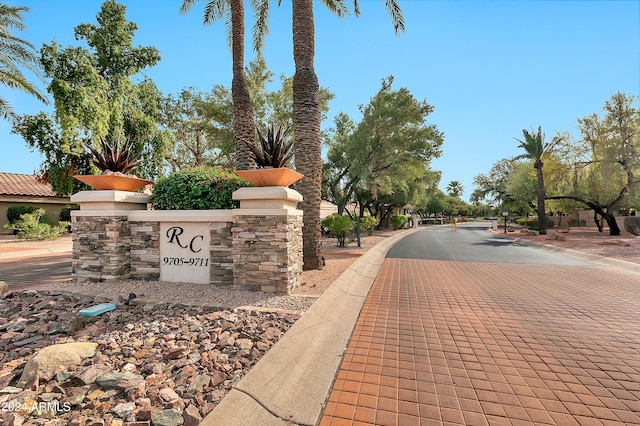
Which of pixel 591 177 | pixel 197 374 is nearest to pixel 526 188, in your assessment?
pixel 591 177

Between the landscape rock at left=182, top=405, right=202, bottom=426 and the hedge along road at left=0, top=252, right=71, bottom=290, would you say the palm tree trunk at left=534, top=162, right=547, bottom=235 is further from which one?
the hedge along road at left=0, top=252, right=71, bottom=290

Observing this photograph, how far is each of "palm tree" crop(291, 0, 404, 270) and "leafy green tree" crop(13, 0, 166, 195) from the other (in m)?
12.5

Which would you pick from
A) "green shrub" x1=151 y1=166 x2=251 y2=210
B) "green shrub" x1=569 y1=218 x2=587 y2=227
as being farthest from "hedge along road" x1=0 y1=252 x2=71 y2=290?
"green shrub" x1=569 y1=218 x2=587 y2=227

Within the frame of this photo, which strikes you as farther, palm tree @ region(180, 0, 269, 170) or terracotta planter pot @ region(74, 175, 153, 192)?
palm tree @ region(180, 0, 269, 170)

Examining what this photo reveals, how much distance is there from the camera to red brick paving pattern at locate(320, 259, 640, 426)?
2.63 metres

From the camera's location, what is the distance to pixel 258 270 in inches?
229

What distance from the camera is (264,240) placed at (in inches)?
226

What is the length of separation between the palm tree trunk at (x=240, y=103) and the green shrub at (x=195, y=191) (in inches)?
111

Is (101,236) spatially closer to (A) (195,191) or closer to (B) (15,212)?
(A) (195,191)

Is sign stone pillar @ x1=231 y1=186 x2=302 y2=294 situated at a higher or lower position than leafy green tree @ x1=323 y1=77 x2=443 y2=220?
lower

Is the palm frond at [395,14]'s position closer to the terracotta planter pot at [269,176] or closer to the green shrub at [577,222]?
the terracotta planter pot at [269,176]

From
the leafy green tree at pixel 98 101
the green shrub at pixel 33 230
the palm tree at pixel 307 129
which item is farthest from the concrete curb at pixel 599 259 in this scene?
the green shrub at pixel 33 230

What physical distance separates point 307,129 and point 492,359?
673 centimetres

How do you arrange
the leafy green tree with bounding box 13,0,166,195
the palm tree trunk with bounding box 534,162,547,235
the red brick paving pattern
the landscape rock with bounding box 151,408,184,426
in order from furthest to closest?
the palm tree trunk with bounding box 534,162,547,235 < the leafy green tree with bounding box 13,0,166,195 < the red brick paving pattern < the landscape rock with bounding box 151,408,184,426
